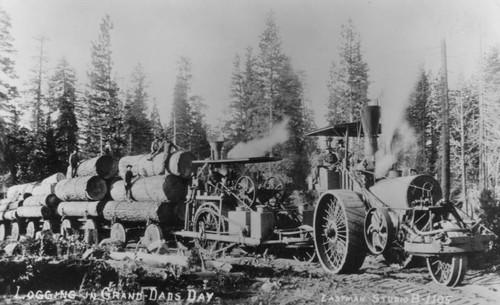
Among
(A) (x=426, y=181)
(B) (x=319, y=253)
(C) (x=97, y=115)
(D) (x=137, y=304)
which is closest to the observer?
(D) (x=137, y=304)

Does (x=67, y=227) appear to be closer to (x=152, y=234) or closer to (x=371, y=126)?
(x=152, y=234)

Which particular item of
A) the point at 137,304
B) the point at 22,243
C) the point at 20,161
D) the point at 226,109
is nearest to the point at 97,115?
the point at 20,161

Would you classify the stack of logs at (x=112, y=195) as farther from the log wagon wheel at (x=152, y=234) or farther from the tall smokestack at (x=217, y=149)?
the tall smokestack at (x=217, y=149)

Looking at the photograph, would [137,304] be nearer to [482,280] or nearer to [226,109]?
[482,280]

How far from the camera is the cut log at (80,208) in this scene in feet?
46.6

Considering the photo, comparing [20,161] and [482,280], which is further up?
Result: [20,161]

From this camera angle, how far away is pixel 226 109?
28.3 metres

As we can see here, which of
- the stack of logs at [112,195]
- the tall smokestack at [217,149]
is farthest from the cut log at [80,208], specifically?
the tall smokestack at [217,149]

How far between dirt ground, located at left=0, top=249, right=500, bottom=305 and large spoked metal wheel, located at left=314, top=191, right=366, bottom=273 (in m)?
0.36

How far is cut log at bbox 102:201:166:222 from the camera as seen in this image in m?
12.5

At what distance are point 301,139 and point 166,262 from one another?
2018cm

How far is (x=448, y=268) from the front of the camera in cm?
673

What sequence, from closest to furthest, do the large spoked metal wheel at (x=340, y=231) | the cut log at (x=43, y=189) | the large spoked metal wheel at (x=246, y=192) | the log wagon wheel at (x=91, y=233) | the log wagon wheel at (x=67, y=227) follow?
the large spoked metal wheel at (x=340, y=231)
the large spoked metal wheel at (x=246, y=192)
the log wagon wheel at (x=91, y=233)
the log wagon wheel at (x=67, y=227)
the cut log at (x=43, y=189)

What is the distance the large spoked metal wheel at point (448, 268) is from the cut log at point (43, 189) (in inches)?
564
